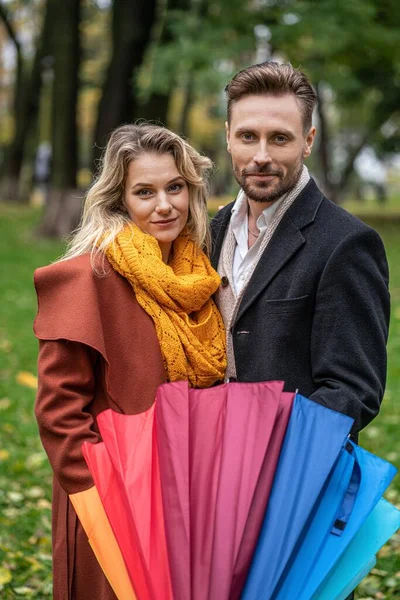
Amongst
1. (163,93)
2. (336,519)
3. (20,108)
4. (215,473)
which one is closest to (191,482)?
(215,473)

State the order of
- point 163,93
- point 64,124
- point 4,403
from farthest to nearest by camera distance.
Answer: point 64,124 → point 163,93 → point 4,403

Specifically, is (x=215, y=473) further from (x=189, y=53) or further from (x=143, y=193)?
(x=189, y=53)

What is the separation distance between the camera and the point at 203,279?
3.05 metres

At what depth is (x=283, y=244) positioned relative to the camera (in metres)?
3.03

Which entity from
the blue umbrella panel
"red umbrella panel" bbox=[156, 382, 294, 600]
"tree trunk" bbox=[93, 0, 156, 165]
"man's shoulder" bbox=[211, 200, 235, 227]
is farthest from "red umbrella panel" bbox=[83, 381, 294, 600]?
"tree trunk" bbox=[93, 0, 156, 165]

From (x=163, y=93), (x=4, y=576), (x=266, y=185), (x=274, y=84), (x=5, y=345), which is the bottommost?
(x=5, y=345)

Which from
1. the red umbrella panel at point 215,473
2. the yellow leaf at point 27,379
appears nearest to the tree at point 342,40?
the yellow leaf at point 27,379

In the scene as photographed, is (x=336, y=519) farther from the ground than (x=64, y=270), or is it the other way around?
(x=64, y=270)

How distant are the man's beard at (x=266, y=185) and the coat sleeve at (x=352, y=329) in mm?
350

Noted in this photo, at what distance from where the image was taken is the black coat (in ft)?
9.15

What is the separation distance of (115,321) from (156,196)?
0.50 metres

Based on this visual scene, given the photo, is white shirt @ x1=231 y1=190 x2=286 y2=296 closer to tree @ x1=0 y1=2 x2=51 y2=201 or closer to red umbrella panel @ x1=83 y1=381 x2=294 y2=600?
red umbrella panel @ x1=83 y1=381 x2=294 y2=600

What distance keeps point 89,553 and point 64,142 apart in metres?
15.0

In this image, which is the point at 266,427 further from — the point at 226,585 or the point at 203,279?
the point at 203,279
